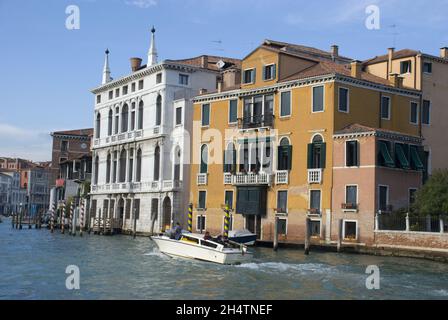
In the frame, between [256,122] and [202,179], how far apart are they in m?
4.58

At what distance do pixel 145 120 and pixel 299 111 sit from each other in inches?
503

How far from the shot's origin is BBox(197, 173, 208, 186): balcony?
1270 inches

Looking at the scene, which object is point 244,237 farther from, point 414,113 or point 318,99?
point 414,113

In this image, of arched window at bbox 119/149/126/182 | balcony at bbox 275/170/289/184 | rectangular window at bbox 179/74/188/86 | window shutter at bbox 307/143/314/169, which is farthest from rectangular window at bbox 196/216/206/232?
arched window at bbox 119/149/126/182

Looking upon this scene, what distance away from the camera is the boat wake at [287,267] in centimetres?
1819

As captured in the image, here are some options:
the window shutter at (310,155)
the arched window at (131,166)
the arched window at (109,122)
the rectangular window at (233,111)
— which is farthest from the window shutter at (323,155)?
the arched window at (109,122)

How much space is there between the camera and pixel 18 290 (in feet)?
48.8

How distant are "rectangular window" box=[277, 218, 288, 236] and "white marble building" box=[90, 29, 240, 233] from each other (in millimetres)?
7791

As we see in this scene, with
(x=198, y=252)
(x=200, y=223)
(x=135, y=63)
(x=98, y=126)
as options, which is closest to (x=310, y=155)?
(x=200, y=223)

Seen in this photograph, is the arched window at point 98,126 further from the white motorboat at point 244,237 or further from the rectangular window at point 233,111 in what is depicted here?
the white motorboat at point 244,237

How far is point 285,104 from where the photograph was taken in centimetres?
2853

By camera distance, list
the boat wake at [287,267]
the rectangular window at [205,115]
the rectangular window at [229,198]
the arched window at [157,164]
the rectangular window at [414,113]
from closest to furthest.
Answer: the boat wake at [287,267] < the rectangular window at [414,113] < the rectangular window at [229,198] < the rectangular window at [205,115] < the arched window at [157,164]

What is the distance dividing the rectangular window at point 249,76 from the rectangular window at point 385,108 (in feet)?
19.0

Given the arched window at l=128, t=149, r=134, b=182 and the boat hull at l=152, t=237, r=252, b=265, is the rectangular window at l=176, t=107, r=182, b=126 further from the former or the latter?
the boat hull at l=152, t=237, r=252, b=265
